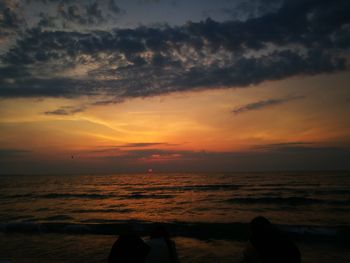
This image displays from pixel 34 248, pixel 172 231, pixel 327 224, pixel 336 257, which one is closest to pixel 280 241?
pixel 336 257

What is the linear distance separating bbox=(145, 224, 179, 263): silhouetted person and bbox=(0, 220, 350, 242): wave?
890cm

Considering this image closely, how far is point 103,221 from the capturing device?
18109mm

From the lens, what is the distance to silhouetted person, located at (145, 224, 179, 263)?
5199 millimetres

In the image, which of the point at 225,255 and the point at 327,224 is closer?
the point at 225,255

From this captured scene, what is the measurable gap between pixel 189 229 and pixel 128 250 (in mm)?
12433

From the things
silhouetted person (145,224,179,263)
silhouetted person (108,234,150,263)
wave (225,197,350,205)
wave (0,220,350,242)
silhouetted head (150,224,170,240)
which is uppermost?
silhouetted person (108,234,150,263)

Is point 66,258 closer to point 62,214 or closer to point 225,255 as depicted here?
point 225,255

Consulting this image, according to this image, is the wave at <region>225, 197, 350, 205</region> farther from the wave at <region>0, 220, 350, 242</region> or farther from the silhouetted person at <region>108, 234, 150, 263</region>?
the silhouetted person at <region>108, 234, 150, 263</region>

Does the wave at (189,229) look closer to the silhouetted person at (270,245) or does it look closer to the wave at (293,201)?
the silhouetted person at (270,245)

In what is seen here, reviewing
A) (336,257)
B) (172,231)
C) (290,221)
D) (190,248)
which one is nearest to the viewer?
(336,257)

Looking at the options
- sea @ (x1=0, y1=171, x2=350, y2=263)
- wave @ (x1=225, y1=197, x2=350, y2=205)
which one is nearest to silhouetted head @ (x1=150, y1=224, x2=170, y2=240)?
sea @ (x1=0, y1=171, x2=350, y2=263)

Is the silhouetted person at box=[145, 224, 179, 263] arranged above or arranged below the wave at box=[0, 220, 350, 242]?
above

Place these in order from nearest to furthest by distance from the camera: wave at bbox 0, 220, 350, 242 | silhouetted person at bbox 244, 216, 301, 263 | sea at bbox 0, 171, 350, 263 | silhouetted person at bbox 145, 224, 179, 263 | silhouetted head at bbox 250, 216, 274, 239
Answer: silhouetted person at bbox 244, 216, 301, 263 < silhouetted head at bbox 250, 216, 274, 239 < silhouetted person at bbox 145, 224, 179, 263 < sea at bbox 0, 171, 350, 263 < wave at bbox 0, 220, 350, 242

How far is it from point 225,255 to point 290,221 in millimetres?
7765
